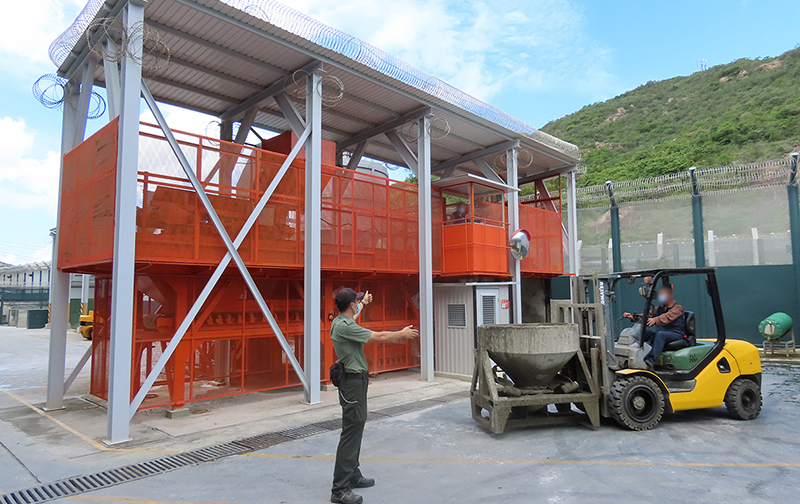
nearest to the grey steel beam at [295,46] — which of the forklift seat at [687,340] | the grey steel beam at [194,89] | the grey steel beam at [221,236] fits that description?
the grey steel beam at [221,236]

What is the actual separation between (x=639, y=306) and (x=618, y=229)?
3.15 metres

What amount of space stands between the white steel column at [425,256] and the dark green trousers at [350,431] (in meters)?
A: 7.05

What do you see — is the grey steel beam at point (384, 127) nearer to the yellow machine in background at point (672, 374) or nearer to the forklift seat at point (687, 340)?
the yellow machine in background at point (672, 374)

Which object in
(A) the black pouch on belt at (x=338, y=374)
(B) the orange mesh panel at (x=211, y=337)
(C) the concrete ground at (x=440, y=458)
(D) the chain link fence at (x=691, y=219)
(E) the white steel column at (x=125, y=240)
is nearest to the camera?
(A) the black pouch on belt at (x=338, y=374)

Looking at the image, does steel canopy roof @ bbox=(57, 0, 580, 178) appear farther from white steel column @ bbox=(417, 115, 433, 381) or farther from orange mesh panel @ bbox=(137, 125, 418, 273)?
orange mesh panel @ bbox=(137, 125, 418, 273)

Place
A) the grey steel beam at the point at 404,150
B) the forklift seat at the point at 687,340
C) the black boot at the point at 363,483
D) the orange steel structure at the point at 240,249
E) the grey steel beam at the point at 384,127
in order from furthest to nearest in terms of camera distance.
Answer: the grey steel beam at the point at 404,150, the grey steel beam at the point at 384,127, the orange steel structure at the point at 240,249, the forklift seat at the point at 687,340, the black boot at the point at 363,483

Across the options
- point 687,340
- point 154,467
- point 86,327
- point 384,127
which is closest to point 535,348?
point 687,340

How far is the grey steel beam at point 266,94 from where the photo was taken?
9453 millimetres

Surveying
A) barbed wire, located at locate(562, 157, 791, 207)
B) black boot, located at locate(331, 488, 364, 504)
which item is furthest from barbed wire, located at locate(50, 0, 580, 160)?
barbed wire, located at locate(562, 157, 791, 207)

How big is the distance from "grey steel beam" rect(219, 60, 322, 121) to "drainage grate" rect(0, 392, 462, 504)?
6.55m

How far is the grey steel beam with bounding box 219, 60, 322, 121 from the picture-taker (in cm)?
945

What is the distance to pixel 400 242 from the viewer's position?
11.9 metres

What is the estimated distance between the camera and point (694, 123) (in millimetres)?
46062

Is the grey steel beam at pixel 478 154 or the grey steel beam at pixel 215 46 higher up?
the grey steel beam at pixel 215 46
